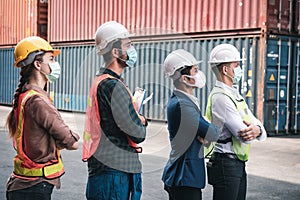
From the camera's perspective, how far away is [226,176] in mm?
3805

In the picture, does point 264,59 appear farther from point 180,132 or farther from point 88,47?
point 180,132

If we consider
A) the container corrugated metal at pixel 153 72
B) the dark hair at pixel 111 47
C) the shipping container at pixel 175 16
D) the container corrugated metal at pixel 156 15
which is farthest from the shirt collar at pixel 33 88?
the container corrugated metal at pixel 156 15

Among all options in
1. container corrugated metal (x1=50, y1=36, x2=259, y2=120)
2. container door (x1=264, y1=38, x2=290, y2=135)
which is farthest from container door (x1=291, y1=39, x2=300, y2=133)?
container corrugated metal (x1=50, y1=36, x2=259, y2=120)

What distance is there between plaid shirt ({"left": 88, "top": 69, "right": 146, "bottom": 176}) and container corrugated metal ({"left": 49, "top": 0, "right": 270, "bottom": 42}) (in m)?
6.99

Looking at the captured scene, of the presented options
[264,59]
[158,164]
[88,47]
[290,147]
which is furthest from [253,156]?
[88,47]

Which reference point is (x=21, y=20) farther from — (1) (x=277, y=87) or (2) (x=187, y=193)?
(2) (x=187, y=193)

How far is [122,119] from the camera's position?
308 cm

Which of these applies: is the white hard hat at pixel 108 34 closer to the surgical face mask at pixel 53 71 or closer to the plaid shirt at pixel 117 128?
the plaid shirt at pixel 117 128

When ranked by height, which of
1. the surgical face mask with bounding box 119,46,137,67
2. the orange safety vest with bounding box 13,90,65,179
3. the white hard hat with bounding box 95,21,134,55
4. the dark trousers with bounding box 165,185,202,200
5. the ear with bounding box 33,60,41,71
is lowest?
the dark trousers with bounding box 165,185,202,200

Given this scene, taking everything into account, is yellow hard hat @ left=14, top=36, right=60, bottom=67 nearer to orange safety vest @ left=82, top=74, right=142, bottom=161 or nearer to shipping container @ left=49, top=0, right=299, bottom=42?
orange safety vest @ left=82, top=74, right=142, bottom=161

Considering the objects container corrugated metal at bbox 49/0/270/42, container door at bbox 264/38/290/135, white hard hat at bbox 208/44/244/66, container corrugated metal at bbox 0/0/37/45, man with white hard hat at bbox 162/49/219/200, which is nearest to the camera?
man with white hard hat at bbox 162/49/219/200

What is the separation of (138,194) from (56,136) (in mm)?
639

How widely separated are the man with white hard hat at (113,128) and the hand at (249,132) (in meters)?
0.88

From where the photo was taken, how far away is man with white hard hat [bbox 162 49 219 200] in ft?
11.6
